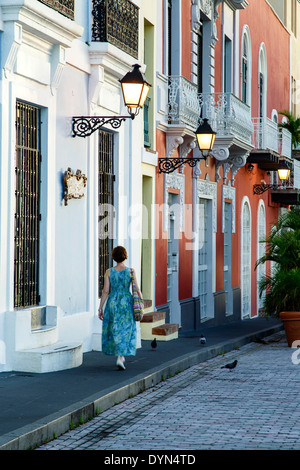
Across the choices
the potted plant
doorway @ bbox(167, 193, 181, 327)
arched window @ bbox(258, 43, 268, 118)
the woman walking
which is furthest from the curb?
arched window @ bbox(258, 43, 268, 118)

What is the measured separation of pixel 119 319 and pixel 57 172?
84.7 inches

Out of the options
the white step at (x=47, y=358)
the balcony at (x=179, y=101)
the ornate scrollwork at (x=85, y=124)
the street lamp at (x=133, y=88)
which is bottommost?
the white step at (x=47, y=358)

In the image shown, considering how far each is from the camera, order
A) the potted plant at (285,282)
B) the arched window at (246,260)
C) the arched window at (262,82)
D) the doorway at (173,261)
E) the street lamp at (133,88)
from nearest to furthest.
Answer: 1. the street lamp at (133,88)
2. the potted plant at (285,282)
3. the doorway at (173,261)
4. the arched window at (246,260)
5. the arched window at (262,82)

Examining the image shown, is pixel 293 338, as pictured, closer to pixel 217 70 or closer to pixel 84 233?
pixel 84 233

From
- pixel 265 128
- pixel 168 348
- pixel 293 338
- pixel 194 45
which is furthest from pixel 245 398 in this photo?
pixel 265 128

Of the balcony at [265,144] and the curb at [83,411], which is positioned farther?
the balcony at [265,144]

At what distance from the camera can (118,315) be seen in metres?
11.0

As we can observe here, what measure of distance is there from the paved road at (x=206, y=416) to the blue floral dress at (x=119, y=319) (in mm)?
672

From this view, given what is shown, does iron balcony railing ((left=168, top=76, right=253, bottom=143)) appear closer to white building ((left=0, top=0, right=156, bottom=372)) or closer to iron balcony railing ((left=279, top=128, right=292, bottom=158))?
white building ((left=0, top=0, right=156, bottom=372))

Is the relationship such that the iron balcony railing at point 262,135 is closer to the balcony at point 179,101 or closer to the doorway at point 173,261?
the doorway at point 173,261

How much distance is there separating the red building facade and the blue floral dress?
6.03m

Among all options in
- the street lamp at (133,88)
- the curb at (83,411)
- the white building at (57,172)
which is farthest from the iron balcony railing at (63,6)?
the curb at (83,411)

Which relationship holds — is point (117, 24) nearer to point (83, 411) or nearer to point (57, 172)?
point (57, 172)

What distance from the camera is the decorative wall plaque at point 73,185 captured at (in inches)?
466
